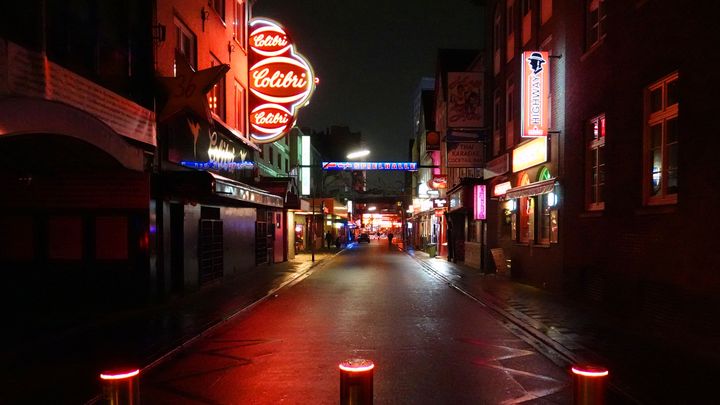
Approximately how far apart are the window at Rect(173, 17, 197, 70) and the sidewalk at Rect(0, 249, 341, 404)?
21.7 ft

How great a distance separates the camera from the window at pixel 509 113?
1995 cm

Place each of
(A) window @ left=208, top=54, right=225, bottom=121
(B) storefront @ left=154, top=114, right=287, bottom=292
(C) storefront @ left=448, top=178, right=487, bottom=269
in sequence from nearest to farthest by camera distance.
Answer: (B) storefront @ left=154, top=114, right=287, bottom=292, (A) window @ left=208, top=54, right=225, bottom=121, (C) storefront @ left=448, top=178, right=487, bottom=269

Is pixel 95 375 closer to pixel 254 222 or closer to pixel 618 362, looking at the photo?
pixel 618 362

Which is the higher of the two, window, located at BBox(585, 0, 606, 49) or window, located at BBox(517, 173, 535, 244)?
window, located at BBox(585, 0, 606, 49)

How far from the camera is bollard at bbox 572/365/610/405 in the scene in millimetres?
4152

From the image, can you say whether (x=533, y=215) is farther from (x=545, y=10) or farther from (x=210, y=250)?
(x=210, y=250)

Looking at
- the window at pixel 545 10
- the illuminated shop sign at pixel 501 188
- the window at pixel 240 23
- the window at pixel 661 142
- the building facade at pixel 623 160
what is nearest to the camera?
the building facade at pixel 623 160

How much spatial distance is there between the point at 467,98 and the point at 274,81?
27.1 feet

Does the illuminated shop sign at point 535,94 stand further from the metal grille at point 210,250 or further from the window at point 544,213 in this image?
the metal grille at point 210,250

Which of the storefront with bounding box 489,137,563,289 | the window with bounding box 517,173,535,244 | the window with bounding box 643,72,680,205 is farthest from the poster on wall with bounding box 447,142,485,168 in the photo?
the window with bounding box 643,72,680,205

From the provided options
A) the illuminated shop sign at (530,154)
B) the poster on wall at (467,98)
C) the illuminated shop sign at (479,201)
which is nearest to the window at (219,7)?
the poster on wall at (467,98)

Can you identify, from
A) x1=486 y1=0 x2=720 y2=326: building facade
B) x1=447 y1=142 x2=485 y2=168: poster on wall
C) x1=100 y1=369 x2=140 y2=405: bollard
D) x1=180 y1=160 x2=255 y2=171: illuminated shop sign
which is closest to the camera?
x1=100 y1=369 x2=140 y2=405: bollard

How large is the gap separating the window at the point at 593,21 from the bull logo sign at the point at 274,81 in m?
9.35

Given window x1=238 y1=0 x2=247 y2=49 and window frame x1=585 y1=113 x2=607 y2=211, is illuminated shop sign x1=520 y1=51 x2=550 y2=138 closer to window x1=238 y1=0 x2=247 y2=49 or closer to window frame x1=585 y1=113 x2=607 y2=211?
window frame x1=585 y1=113 x2=607 y2=211
